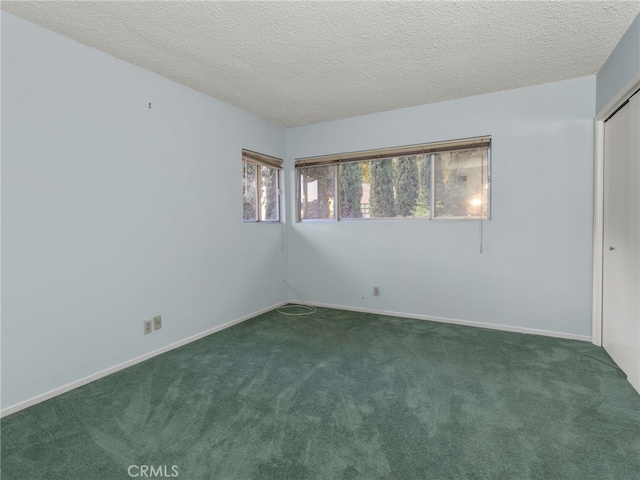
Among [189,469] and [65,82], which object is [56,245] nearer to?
[65,82]

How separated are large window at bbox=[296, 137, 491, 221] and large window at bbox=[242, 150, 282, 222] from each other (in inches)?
13.2

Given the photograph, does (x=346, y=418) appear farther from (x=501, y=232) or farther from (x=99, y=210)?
(x=501, y=232)

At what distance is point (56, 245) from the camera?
7.64ft

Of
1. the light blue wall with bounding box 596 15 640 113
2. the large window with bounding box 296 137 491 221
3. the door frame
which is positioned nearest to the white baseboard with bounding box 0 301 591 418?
the door frame

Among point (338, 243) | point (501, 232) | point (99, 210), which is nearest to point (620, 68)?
point (501, 232)

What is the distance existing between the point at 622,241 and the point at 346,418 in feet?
7.93

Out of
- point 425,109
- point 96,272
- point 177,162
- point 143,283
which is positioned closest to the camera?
point 96,272

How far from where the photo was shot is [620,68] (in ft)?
8.25

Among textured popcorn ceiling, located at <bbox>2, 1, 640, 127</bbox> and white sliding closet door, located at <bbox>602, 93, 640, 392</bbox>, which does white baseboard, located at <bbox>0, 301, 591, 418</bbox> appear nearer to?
white sliding closet door, located at <bbox>602, 93, 640, 392</bbox>

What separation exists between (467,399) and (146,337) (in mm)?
2528

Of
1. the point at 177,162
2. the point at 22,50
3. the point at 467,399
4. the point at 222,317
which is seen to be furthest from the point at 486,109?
the point at 22,50

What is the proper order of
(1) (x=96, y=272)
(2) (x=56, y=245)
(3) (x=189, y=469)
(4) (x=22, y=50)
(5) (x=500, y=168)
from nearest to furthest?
(3) (x=189, y=469) → (4) (x=22, y=50) → (2) (x=56, y=245) → (1) (x=96, y=272) → (5) (x=500, y=168)

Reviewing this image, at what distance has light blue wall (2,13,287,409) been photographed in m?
2.15

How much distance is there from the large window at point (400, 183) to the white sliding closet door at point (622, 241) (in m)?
1.04
